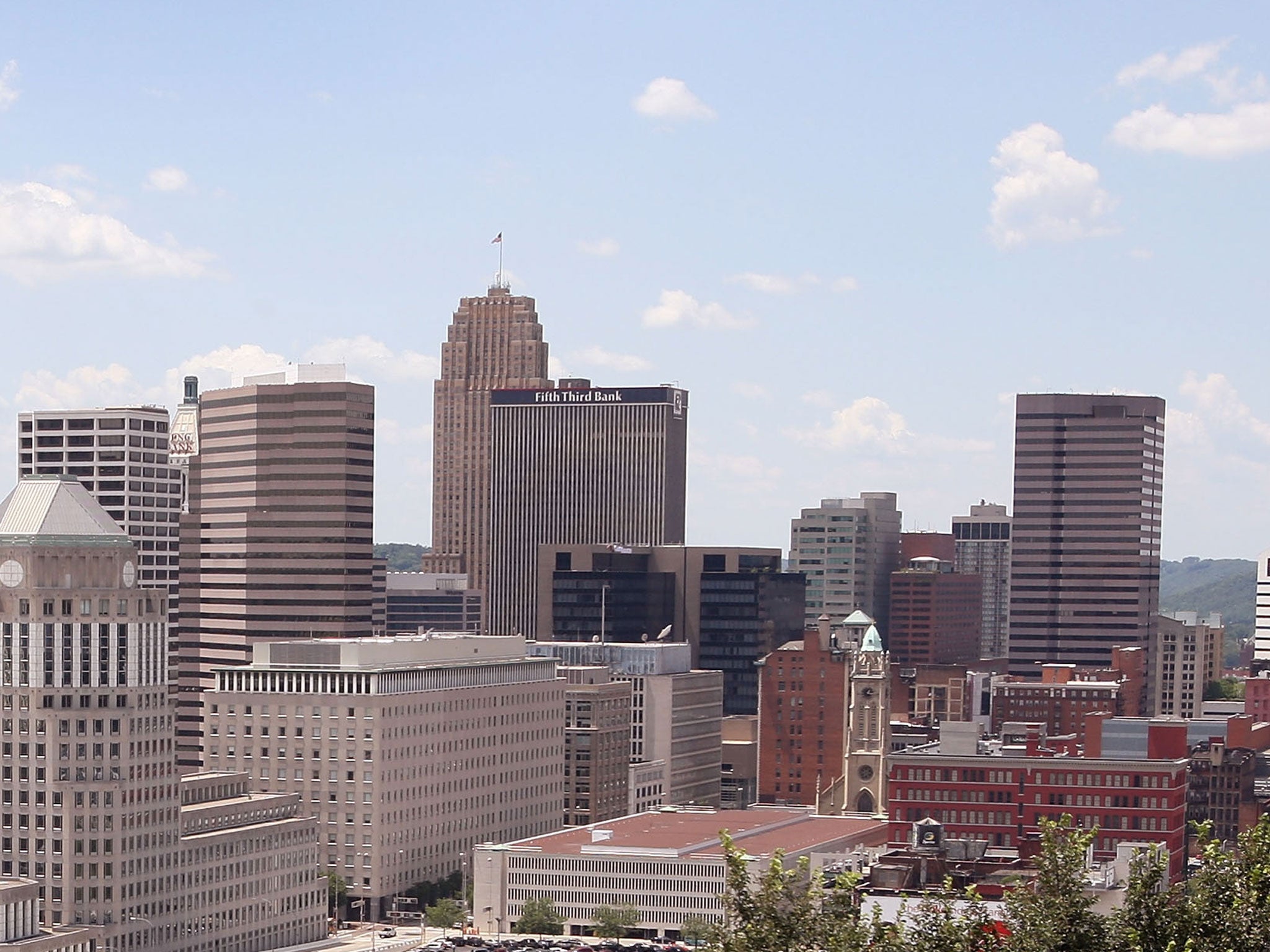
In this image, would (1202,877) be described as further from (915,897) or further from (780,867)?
(915,897)

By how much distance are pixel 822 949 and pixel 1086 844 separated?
975 centimetres

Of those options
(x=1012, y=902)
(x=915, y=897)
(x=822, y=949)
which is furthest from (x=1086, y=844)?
(x=915, y=897)

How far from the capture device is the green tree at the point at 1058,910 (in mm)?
77375

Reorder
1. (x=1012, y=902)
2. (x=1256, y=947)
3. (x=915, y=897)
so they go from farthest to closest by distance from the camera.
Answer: (x=915, y=897)
(x=1012, y=902)
(x=1256, y=947)

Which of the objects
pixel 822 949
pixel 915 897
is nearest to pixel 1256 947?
pixel 822 949

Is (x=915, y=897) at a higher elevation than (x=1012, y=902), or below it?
below

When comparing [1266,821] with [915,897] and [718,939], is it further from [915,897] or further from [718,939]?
[915,897]

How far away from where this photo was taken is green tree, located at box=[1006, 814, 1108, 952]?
254 feet

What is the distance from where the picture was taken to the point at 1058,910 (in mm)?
78438

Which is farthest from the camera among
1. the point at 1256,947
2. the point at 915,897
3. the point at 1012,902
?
the point at 915,897

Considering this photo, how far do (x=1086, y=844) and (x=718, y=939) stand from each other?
1297cm

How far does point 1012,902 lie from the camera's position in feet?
262

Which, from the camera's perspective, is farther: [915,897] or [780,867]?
[915,897]

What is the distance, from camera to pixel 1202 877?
7706 centimetres
